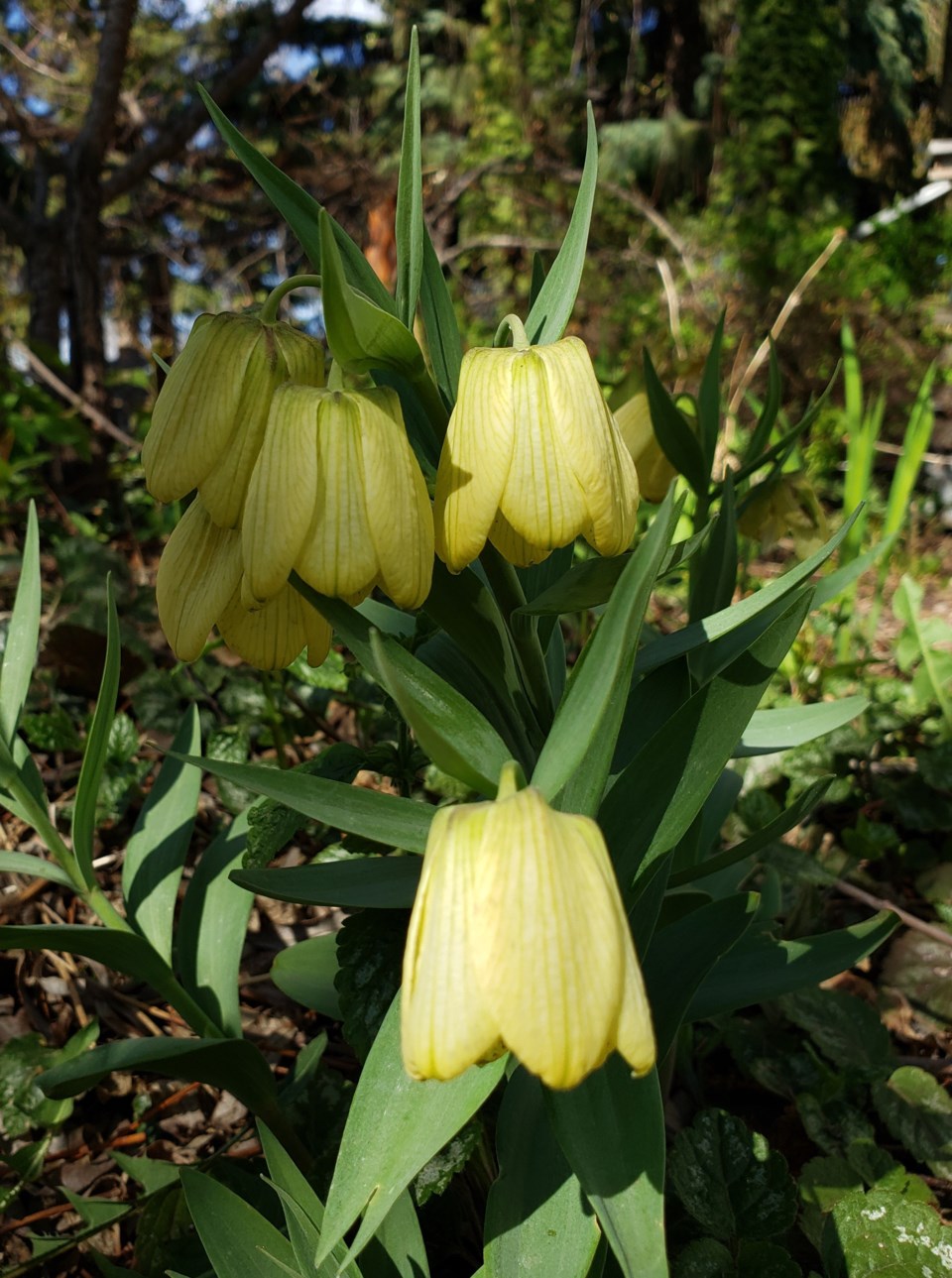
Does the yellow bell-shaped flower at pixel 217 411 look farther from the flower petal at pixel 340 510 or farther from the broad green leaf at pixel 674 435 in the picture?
the broad green leaf at pixel 674 435

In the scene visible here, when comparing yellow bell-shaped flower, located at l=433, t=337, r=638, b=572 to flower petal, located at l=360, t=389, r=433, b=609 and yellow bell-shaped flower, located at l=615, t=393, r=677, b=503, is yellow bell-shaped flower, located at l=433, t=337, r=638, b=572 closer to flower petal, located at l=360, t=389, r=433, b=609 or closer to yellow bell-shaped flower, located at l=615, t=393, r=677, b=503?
flower petal, located at l=360, t=389, r=433, b=609

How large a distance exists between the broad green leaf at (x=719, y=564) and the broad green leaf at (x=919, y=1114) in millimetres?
655

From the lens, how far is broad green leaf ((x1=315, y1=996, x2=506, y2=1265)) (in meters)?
0.65

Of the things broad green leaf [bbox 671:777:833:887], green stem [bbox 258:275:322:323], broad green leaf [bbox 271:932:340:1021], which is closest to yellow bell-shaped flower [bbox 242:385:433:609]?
green stem [bbox 258:275:322:323]

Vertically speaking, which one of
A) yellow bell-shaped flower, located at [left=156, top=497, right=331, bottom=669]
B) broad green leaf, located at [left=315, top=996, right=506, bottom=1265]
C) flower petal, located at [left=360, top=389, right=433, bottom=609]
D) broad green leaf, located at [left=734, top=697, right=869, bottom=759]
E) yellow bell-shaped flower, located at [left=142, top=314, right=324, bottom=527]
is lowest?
broad green leaf, located at [left=315, top=996, right=506, bottom=1265]

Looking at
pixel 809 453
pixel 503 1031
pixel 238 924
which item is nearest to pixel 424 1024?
pixel 503 1031

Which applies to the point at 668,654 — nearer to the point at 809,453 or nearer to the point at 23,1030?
the point at 23,1030

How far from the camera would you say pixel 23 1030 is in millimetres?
1483

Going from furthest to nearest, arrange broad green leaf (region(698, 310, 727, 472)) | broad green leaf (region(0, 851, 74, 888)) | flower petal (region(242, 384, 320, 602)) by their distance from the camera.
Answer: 1. broad green leaf (region(698, 310, 727, 472))
2. broad green leaf (region(0, 851, 74, 888))
3. flower petal (region(242, 384, 320, 602))

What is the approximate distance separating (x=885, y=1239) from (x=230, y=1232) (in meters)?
0.62

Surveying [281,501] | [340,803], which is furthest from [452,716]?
[281,501]

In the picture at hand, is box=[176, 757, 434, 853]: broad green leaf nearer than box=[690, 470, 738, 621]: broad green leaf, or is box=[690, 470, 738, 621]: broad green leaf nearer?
box=[176, 757, 434, 853]: broad green leaf

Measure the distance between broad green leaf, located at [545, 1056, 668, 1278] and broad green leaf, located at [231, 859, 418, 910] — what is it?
0.69 ft

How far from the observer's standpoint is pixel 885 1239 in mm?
932
